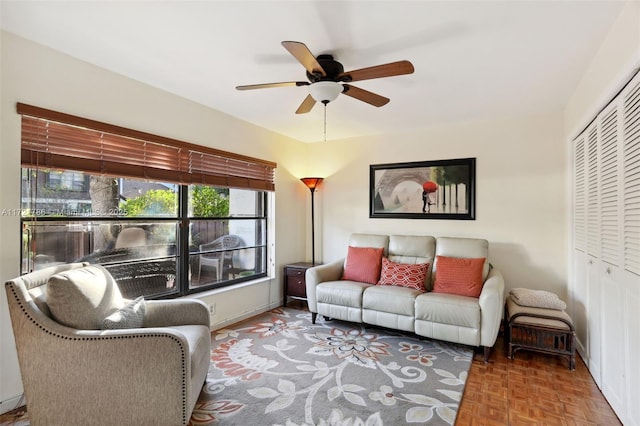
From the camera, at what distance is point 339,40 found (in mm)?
2059

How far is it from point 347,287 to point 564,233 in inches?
92.9

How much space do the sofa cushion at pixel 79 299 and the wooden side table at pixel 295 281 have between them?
2.42 metres

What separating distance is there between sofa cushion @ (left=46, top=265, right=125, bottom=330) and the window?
0.67 meters

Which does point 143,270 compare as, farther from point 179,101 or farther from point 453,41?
point 453,41

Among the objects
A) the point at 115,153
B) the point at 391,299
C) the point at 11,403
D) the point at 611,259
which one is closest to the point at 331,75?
the point at 115,153

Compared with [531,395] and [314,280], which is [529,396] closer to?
[531,395]

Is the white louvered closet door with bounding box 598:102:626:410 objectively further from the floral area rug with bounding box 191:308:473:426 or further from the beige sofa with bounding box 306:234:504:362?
the floral area rug with bounding box 191:308:473:426

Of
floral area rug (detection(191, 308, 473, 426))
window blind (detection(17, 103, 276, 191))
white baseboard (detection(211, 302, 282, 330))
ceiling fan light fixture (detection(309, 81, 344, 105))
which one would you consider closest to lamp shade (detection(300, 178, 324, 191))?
window blind (detection(17, 103, 276, 191))

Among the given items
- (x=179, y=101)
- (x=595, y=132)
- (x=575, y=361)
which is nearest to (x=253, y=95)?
(x=179, y=101)

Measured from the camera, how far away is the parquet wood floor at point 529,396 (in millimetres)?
1989

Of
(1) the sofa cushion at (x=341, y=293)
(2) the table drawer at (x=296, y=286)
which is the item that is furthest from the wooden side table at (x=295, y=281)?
(1) the sofa cushion at (x=341, y=293)

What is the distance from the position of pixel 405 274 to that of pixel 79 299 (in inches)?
112

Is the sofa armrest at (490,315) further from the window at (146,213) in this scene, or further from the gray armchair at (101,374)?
the window at (146,213)

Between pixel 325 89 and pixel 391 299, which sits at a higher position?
pixel 325 89
